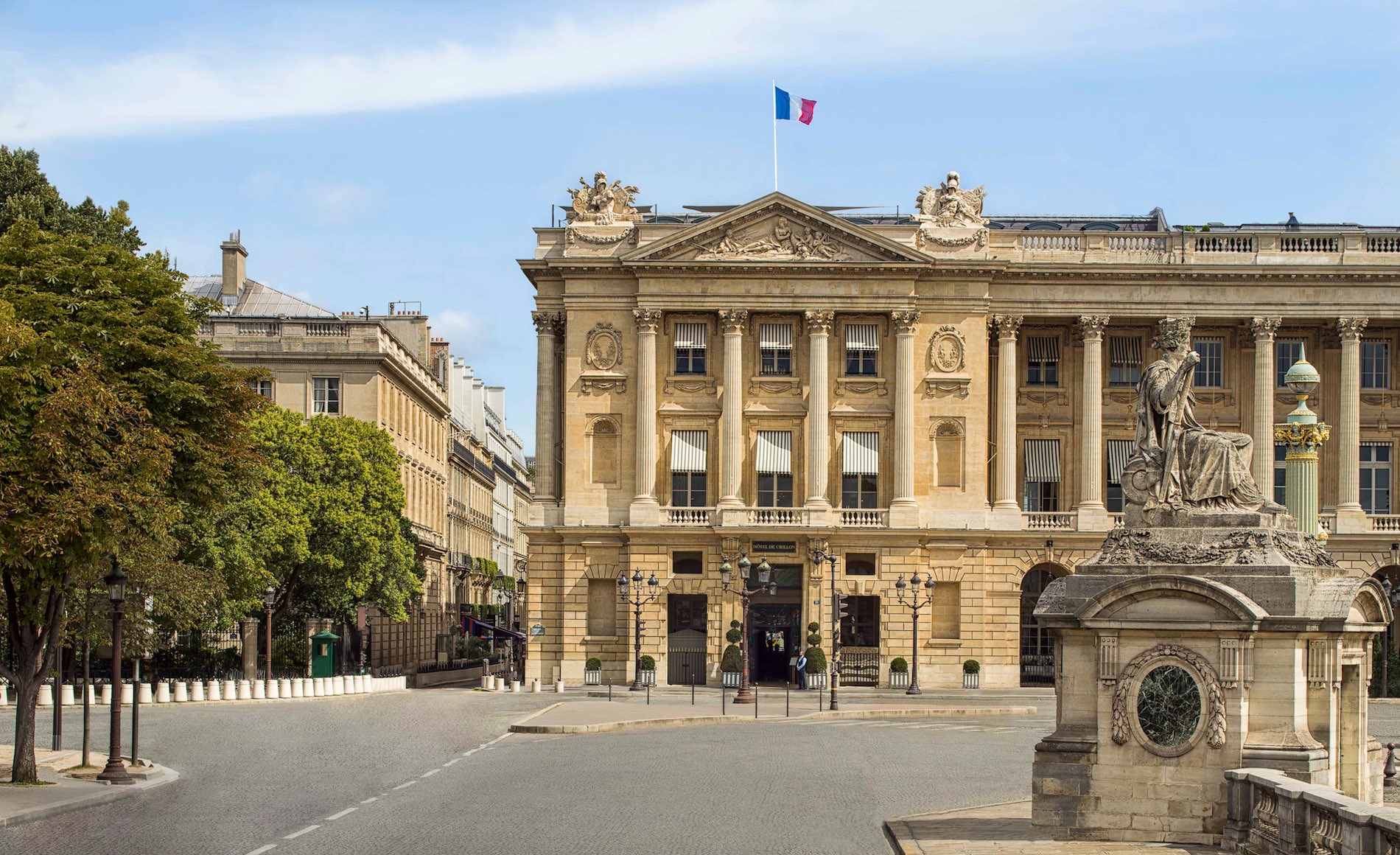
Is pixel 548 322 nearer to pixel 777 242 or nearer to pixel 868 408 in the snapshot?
pixel 777 242

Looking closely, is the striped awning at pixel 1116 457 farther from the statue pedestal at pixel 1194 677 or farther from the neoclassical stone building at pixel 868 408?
the statue pedestal at pixel 1194 677

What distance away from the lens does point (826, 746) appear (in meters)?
42.2

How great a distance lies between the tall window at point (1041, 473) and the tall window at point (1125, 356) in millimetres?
4055

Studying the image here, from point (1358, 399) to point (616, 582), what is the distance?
104 feet

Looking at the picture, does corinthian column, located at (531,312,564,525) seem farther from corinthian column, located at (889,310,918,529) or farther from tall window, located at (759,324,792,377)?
corinthian column, located at (889,310,918,529)

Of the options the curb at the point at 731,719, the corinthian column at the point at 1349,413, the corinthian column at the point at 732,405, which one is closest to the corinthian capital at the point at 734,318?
the corinthian column at the point at 732,405

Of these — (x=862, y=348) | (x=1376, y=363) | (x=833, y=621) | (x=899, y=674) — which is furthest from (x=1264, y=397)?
(x=833, y=621)

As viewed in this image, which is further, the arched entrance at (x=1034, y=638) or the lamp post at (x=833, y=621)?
the arched entrance at (x=1034, y=638)

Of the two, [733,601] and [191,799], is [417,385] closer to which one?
[733,601]

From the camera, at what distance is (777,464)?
3036 inches

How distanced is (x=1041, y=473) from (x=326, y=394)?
33155mm

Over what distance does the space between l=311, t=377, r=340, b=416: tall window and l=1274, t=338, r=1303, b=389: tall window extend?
42.1m

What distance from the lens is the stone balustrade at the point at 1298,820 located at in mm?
16383

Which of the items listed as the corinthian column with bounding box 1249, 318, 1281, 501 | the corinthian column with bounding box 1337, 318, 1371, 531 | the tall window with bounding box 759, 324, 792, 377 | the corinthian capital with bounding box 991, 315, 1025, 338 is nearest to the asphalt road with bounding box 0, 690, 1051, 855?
the tall window with bounding box 759, 324, 792, 377
